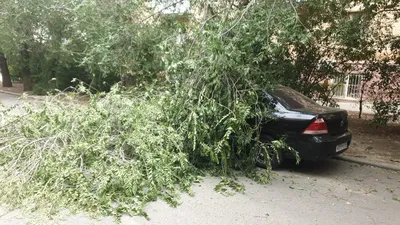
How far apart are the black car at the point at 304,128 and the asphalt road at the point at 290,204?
0.48m

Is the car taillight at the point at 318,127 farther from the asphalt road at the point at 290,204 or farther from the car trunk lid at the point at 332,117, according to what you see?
the asphalt road at the point at 290,204

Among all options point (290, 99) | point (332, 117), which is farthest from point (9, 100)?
point (332, 117)

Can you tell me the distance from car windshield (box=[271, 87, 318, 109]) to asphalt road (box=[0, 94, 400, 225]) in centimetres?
121

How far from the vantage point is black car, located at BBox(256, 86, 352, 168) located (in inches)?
206

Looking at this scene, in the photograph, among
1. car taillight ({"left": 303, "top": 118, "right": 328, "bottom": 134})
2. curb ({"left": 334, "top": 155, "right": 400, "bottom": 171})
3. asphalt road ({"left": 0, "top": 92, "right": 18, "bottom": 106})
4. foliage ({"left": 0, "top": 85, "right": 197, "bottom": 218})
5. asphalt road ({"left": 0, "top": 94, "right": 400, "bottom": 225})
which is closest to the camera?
asphalt road ({"left": 0, "top": 94, "right": 400, "bottom": 225})

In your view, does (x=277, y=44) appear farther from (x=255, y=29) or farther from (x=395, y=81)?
(x=395, y=81)

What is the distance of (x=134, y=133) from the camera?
4703 mm

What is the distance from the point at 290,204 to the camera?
169 inches

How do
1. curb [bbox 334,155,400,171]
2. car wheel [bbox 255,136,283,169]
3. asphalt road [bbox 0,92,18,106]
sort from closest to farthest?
car wheel [bbox 255,136,283,169], curb [bbox 334,155,400,171], asphalt road [bbox 0,92,18,106]

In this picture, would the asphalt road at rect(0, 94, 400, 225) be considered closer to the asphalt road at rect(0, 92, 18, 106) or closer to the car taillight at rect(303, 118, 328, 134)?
the car taillight at rect(303, 118, 328, 134)

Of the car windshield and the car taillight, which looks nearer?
the car taillight

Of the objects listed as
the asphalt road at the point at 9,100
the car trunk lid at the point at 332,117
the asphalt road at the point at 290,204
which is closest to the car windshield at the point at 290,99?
the car trunk lid at the point at 332,117

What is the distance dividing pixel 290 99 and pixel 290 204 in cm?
225

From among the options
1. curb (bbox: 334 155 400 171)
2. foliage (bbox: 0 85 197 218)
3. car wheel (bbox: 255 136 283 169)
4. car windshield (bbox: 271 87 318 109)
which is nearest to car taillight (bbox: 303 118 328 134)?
car windshield (bbox: 271 87 318 109)
